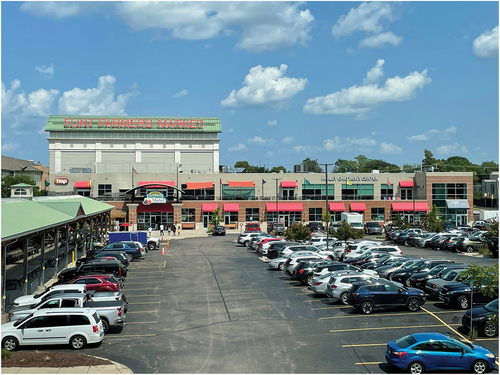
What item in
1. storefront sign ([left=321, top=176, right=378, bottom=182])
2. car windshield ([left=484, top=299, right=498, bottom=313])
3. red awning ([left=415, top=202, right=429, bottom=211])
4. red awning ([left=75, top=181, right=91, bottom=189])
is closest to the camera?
car windshield ([left=484, top=299, right=498, bottom=313])

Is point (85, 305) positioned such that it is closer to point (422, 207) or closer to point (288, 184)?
point (288, 184)

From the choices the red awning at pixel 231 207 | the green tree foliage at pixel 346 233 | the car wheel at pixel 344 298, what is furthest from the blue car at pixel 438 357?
the red awning at pixel 231 207

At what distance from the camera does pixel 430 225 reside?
6844cm

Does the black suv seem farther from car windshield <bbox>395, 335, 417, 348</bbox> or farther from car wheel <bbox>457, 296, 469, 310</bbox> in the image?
car windshield <bbox>395, 335, 417, 348</bbox>

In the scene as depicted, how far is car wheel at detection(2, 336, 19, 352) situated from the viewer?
766 inches

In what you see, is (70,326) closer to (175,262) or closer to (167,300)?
(167,300)

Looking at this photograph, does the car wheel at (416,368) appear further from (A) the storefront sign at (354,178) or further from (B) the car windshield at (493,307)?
(A) the storefront sign at (354,178)

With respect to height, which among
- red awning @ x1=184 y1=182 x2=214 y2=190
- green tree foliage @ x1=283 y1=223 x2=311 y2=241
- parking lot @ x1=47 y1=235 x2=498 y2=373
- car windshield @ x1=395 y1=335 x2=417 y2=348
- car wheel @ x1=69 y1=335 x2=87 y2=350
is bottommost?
parking lot @ x1=47 y1=235 x2=498 y2=373

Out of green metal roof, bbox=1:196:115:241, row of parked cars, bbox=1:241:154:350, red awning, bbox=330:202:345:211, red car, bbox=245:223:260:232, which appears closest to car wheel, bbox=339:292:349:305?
row of parked cars, bbox=1:241:154:350

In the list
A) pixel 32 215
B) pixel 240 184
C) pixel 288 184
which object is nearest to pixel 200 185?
pixel 240 184

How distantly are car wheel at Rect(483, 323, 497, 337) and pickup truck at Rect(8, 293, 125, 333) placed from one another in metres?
14.7

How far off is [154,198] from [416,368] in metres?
69.6

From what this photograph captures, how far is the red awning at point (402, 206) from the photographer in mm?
88500

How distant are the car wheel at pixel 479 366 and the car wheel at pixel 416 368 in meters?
1.69
